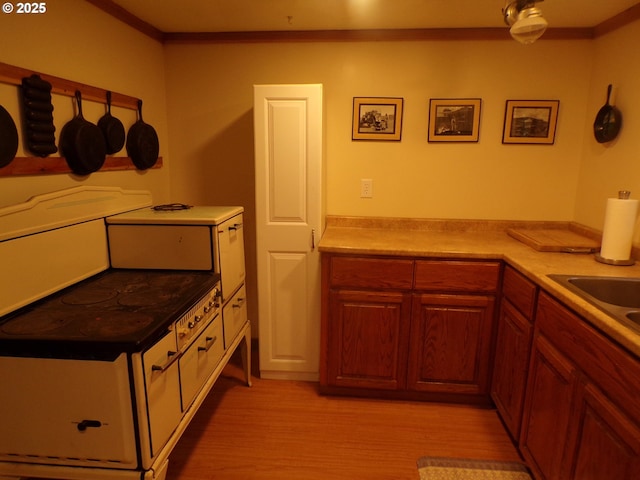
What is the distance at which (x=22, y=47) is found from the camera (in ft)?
5.36

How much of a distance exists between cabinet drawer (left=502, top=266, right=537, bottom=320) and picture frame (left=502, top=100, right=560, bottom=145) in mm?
1026

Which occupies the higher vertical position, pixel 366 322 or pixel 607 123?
pixel 607 123

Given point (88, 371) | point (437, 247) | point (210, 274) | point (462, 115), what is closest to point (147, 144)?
point (210, 274)

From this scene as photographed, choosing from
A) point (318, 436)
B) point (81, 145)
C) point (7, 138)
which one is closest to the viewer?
point (7, 138)

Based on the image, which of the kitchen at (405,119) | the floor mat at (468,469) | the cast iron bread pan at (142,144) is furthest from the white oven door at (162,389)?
the cast iron bread pan at (142,144)

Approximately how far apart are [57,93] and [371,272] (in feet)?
5.84

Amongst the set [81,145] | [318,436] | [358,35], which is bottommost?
[318,436]

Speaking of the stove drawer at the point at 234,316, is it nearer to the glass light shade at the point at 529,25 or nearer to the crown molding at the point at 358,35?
the crown molding at the point at 358,35

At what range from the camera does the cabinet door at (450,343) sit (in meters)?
2.24

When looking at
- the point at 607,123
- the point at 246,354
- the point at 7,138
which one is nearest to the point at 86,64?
the point at 7,138

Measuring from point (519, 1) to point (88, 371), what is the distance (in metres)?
2.20

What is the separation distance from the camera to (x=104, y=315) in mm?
1431

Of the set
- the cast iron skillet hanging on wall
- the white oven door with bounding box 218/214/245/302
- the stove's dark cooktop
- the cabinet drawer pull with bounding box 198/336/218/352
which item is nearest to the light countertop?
the white oven door with bounding box 218/214/245/302

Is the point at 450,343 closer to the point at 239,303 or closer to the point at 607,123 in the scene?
the point at 239,303
